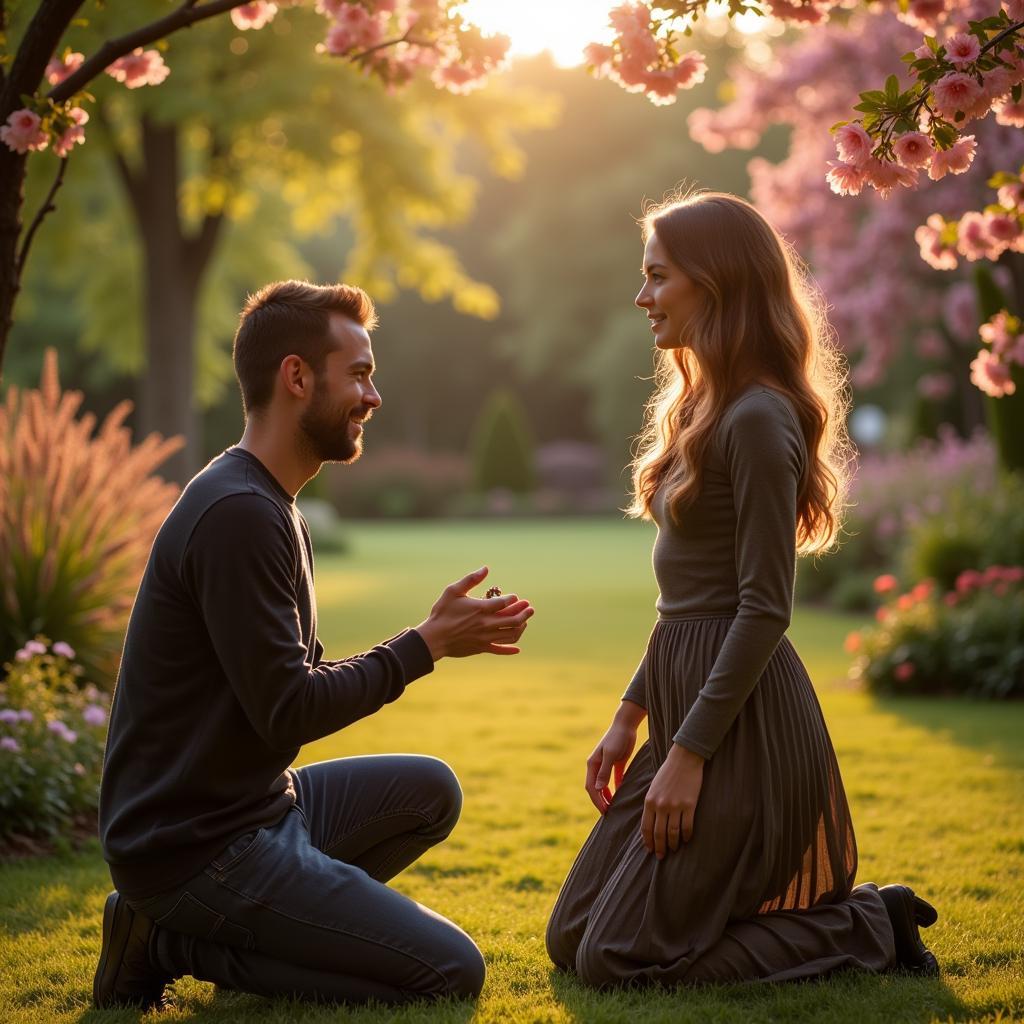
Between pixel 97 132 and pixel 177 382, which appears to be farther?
pixel 177 382

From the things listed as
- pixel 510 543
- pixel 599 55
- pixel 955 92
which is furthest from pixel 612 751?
pixel 510 543

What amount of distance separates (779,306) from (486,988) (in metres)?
1.85

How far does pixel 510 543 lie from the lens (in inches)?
1080

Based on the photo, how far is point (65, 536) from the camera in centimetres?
648

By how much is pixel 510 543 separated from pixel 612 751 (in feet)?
78.2

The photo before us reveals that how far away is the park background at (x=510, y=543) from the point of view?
13.3 ft

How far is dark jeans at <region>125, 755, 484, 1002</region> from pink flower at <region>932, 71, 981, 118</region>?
234 cm

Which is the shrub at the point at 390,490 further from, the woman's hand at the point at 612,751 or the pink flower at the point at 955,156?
the pink flower at the point at 955,156

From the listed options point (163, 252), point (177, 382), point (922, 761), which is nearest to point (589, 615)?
point (177, 382)

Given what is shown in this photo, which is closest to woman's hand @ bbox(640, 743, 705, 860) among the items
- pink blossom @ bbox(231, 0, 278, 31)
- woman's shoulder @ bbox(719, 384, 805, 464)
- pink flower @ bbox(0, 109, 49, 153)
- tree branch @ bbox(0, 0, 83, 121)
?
woman's shoulder @ bbox(719, 384, 805, 464)

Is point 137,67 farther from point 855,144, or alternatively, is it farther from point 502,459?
point 502,459

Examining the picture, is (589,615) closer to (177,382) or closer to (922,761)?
(177,382)

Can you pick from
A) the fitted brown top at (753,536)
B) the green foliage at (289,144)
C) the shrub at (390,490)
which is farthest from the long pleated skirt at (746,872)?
the shrub at (390,490)

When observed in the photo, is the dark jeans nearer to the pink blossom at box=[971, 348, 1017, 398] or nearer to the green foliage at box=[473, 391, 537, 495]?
the pink blossom at box=[971, 348, 1017, 398]
